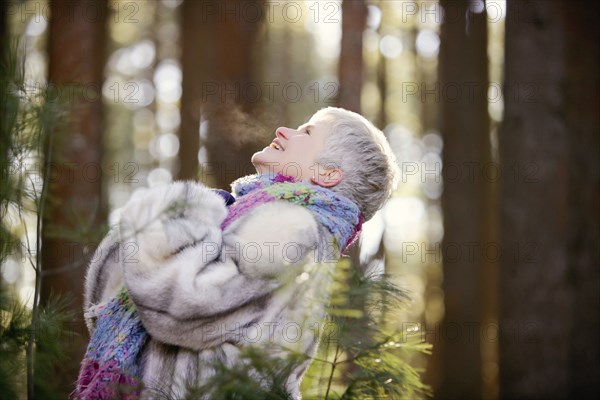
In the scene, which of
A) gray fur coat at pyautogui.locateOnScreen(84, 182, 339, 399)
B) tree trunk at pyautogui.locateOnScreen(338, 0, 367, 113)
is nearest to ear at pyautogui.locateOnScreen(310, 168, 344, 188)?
gray fur coat at pyautogui.locateOnScreen(84, 182, 339, 399)

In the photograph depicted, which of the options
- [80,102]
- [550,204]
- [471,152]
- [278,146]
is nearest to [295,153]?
[278,146]

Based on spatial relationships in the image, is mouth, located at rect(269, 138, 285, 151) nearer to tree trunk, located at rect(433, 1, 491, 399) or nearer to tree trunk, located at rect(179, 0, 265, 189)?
tree trunk, located at rect(179, 0, 265, 189)

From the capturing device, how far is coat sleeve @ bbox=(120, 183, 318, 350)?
91.4 inches

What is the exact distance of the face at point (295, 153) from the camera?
2826 millimetres

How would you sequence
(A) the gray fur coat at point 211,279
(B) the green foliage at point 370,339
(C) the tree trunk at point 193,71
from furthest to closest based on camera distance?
(C) the tree trunk at point 193,71
(A) the gray fur coat at point 211,279
(B) the green foliage at point 370,339

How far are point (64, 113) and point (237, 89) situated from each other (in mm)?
4936

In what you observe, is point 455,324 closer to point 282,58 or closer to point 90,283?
point 90,283

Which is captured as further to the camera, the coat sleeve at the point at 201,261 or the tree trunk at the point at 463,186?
the tree trunk at the point at 463,186

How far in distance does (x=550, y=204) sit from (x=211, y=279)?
4510 millimetres

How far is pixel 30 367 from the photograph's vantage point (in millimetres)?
2096

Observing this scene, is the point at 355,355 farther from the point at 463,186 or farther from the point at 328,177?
the point at 463,186

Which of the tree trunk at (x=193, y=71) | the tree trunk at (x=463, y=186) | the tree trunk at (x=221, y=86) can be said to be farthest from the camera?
the tree trunk at (x=463, y=186)

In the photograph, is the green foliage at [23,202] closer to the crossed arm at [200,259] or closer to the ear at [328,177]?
the crossed arm at [200,259]

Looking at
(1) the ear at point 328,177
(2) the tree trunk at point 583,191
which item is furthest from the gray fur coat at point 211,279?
(2) the tree trunk at point 583,191
